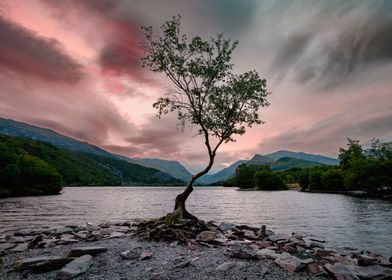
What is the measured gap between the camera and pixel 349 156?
7052 inches

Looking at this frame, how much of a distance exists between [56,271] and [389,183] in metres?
145

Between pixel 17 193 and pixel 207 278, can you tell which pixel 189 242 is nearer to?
pixel 207 278

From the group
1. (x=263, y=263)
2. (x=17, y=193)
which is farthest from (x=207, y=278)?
(x=17, y=193)

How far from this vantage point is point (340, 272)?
584 inches

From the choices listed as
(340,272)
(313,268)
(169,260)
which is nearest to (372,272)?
(340,272)

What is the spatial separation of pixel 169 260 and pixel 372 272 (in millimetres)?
11544

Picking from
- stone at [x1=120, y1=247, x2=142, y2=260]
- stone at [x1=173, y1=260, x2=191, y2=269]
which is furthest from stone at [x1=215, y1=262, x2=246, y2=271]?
stone at [x1=120, y1=247, x2=142, y2=260]

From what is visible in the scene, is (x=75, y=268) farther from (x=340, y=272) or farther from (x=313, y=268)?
(x=340, y=272)

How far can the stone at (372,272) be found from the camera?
51.4 feet

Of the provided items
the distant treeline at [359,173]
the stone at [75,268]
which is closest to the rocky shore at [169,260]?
the stone at [75,268]

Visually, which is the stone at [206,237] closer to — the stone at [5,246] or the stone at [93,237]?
the stone at [93,237]

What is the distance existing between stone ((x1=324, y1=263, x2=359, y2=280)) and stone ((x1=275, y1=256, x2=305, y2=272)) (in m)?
Result: 1.38

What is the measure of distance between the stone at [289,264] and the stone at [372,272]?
3094mm

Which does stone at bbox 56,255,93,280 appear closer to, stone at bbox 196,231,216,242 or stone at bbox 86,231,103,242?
stone at bbox 86,231,103,242
